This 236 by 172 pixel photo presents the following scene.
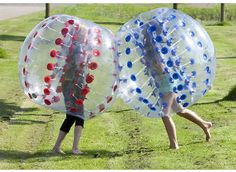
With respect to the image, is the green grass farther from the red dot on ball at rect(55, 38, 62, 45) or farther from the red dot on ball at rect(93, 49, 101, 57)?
the red dot on ball at rect(55, 38, 62, 45)

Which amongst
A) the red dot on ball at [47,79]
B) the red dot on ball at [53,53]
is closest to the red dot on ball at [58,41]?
the red dot on ball at [53,53]

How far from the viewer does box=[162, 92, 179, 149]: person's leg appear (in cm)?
909

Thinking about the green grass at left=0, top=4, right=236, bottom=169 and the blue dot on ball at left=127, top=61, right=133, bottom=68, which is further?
the blue dot on ball at left=127, top=61, right=133, bottom=68

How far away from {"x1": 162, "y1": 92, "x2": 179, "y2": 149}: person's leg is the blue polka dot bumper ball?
Result: 0.01m

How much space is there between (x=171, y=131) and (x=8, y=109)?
3848 mm

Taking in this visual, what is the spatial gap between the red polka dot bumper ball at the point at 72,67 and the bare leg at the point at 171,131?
0.82m

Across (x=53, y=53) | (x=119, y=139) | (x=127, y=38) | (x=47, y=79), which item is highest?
(x=127, y=38)

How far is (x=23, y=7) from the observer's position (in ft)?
121

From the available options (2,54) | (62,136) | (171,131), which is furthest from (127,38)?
(2,54)

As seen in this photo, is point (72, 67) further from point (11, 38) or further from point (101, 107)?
point (11, 38)

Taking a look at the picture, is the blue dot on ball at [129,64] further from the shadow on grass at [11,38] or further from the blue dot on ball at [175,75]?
the shadow on grass at [11,38]

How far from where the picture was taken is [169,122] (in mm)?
9367

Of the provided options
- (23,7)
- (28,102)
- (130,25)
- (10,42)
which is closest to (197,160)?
(130,25)

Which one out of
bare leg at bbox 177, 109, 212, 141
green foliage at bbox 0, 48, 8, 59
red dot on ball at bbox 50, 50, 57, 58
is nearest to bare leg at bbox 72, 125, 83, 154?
red dot on ball at bbox 50, 50, 57, 58
